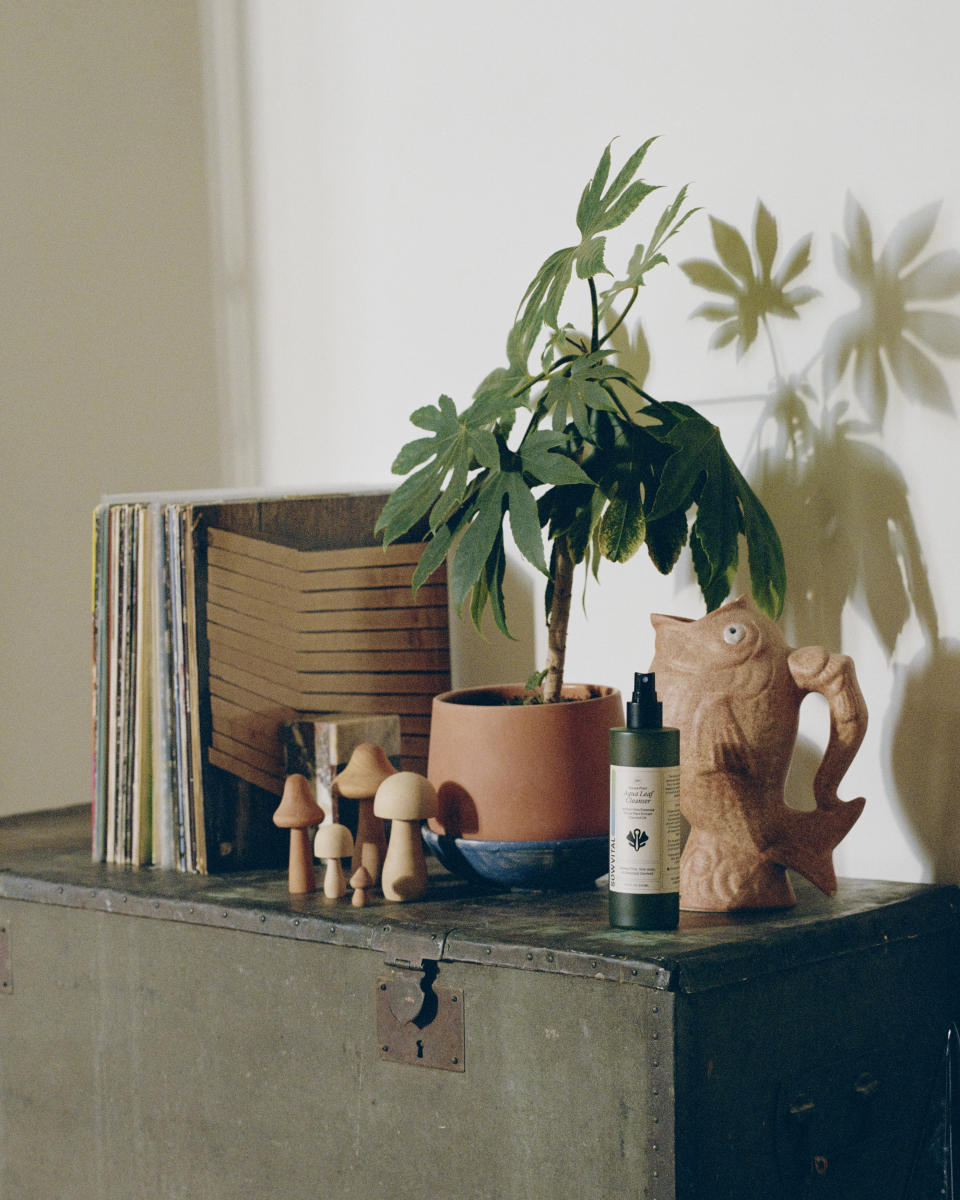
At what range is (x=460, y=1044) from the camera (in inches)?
43.6

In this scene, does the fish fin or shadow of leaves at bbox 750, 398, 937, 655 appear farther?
shadow of leaves at bbox 750, 398, 937, 655

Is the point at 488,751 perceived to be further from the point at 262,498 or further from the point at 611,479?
the point at 262,498

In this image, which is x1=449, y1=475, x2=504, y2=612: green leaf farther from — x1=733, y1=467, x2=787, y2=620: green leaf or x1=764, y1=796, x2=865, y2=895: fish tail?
x1=764, y1=796, x2=865, y2=895: fish tail

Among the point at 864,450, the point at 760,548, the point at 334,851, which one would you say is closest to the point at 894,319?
the point at 864,450

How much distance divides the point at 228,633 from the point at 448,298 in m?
0.49

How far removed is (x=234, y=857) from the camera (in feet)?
4.62

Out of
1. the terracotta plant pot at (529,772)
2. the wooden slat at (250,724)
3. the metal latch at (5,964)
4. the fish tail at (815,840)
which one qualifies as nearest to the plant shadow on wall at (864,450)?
the fish tail at (815,840)

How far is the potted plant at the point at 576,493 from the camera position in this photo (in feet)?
3.96

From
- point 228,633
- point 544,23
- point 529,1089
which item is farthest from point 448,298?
point 529,1089

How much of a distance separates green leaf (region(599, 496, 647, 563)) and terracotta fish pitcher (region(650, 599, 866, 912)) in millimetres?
89

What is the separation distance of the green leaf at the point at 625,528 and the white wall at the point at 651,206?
21 cm

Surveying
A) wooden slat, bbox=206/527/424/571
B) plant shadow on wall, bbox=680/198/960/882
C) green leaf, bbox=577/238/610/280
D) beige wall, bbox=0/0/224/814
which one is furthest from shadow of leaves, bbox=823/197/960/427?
beige wall, bbox=0/0/224/814

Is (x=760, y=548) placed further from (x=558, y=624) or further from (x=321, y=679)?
(x=321, y=679)

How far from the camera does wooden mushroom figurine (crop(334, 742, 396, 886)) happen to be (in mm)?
1300
